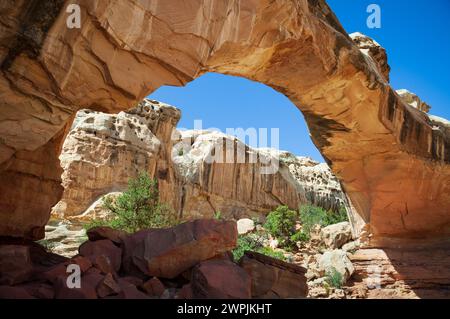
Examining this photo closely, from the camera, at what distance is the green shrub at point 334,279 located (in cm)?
1196

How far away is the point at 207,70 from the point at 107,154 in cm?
1611

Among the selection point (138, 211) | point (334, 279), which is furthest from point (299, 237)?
point (138, 211)

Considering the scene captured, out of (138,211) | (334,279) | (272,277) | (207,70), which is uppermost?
(207,70)

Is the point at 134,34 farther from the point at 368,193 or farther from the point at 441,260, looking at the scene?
the point at 441,260

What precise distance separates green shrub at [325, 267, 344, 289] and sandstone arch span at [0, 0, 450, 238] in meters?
2.40

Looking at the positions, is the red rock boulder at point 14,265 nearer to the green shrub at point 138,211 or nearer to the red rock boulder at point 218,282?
the red rock boulder at point 218,282

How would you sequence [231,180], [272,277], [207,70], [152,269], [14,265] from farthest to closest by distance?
[231,180], [207,70], [272,277], [152,269], [14,265]

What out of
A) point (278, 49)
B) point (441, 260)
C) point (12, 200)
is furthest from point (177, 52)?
point (441, 260)

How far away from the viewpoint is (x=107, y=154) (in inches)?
827

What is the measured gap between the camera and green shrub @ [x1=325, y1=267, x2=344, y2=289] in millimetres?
11960

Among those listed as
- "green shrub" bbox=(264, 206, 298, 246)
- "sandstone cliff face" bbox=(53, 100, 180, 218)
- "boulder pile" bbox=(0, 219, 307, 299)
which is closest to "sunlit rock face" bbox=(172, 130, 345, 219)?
"sandstone cliff face" bbox=(53, 100, 180, 218)

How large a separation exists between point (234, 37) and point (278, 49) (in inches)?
58.3

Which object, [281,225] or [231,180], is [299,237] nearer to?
[281,225]

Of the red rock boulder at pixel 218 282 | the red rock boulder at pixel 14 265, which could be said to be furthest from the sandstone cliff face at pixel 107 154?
the red rock boulder at pixel 218 282
